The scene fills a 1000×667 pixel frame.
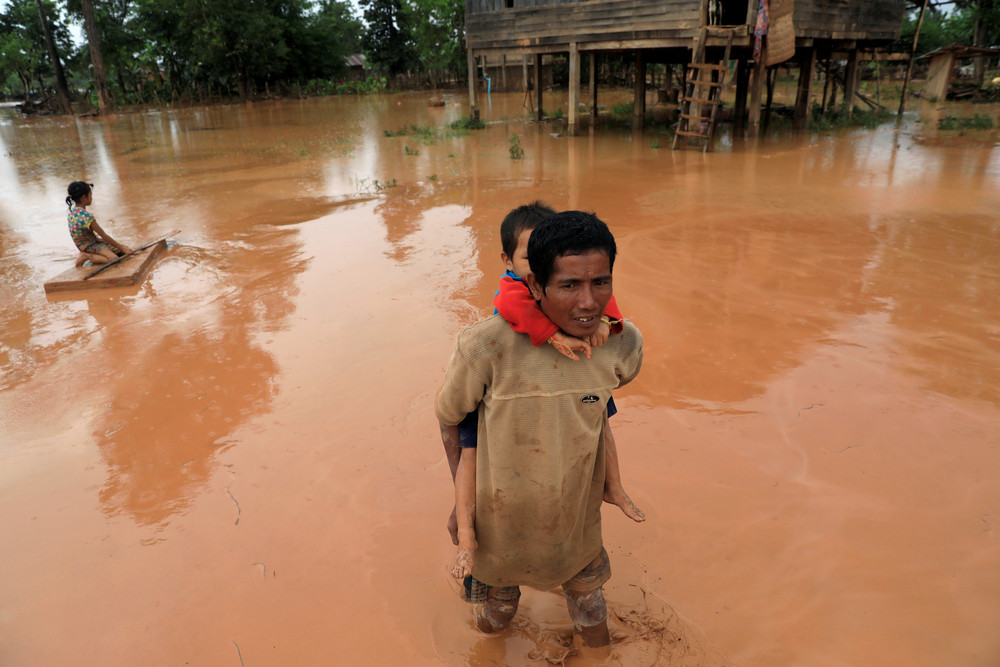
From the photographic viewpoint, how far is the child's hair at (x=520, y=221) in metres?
2.12

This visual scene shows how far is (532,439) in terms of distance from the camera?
5.54ft

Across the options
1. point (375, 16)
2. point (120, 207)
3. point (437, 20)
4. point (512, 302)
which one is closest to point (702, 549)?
point (512, 302)

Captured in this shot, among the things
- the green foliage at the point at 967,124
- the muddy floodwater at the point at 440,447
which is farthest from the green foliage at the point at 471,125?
the green foliage at the point at 967,124

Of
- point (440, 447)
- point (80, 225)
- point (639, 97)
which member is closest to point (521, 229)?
point (440, 447)

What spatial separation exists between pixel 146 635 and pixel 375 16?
45.1 meters

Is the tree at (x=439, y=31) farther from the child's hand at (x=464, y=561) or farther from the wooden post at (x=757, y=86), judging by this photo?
the child's hand at (x=464, y=561)

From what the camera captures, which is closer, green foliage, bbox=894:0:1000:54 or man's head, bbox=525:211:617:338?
man's head, bbox=525:211:617:338

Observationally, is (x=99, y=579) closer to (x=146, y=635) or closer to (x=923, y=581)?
(x=146, y=635)

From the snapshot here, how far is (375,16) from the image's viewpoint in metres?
41.3

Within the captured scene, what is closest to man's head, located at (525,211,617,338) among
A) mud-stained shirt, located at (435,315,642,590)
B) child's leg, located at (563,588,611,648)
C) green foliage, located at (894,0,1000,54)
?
mud-stained shirt, located at (435,315,642,590)

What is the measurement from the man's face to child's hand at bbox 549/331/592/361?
38 millimetres

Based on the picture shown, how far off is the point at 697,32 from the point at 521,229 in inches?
469

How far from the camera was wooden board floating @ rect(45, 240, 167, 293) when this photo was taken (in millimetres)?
6195

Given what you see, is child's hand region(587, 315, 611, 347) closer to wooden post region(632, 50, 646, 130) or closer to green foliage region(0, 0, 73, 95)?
wooden post region(632, 50, 646, 130)
